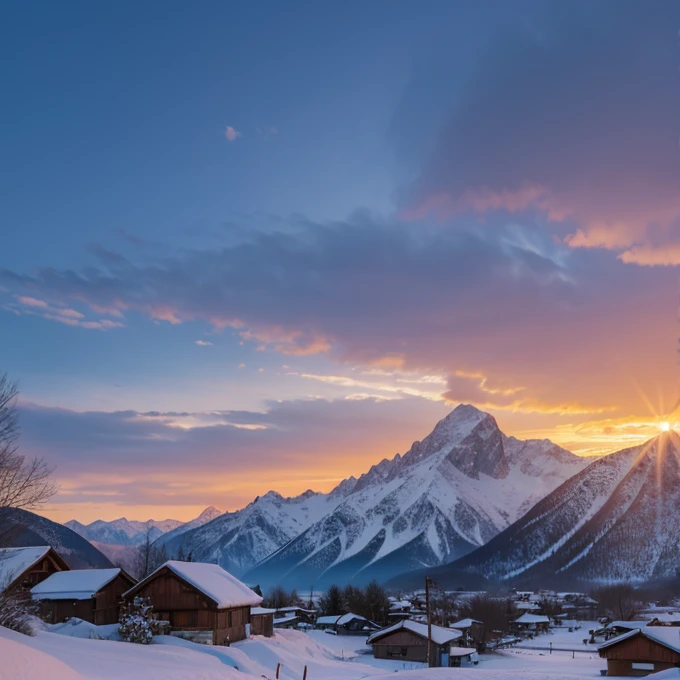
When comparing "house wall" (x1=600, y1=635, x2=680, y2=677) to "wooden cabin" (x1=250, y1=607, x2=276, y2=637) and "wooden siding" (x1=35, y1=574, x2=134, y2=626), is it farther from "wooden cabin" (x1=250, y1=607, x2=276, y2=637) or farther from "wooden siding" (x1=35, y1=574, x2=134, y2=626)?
"wooden siding" (x1=35, y1=574, x2=134, y2=626)

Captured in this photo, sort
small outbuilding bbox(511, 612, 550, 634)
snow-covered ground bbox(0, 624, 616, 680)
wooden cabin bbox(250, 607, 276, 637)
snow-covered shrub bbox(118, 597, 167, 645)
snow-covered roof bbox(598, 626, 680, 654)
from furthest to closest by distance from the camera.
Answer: small outbuilding bbox(511, 612, 550, 634)
wooden cabin bbox(250, 607, 276, 637)
snow-covered roof bbox(598, 626, 680, 654)
snow-covered shrub bbox(118, 597, 167, 645)
snow-covered ground bbox(0, 624, 616, 680)

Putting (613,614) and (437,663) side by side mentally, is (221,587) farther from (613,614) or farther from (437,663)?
(613,614)

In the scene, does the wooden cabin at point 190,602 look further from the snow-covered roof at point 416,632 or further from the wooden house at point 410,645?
the wooden house at point 410,645

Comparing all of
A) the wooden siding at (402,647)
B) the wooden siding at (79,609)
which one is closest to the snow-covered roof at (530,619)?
the wooden siding at (402,647)

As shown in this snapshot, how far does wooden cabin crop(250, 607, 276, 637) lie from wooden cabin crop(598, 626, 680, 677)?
33.7m

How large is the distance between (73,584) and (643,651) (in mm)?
54209

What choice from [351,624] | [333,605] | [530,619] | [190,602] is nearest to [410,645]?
[351,624]

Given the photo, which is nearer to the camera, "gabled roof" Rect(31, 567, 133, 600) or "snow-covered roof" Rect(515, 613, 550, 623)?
"gabled roof" Rect(31, 567, 133, 600)

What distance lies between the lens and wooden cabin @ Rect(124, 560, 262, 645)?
57.3 meters

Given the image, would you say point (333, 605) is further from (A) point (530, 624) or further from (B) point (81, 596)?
(B) point (81, 596)

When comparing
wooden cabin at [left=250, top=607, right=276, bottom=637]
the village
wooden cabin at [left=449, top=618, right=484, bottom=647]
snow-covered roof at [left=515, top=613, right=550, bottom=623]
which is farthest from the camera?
snow-covered roof at [left=515, top=613, right=550, bottom=623]

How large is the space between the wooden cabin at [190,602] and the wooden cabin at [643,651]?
3648 centimetres

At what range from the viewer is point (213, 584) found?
60688 millimetres

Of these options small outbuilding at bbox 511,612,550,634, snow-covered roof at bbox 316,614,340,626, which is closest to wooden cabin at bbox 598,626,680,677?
snow-covered roof at bbox 316,614,340,626
